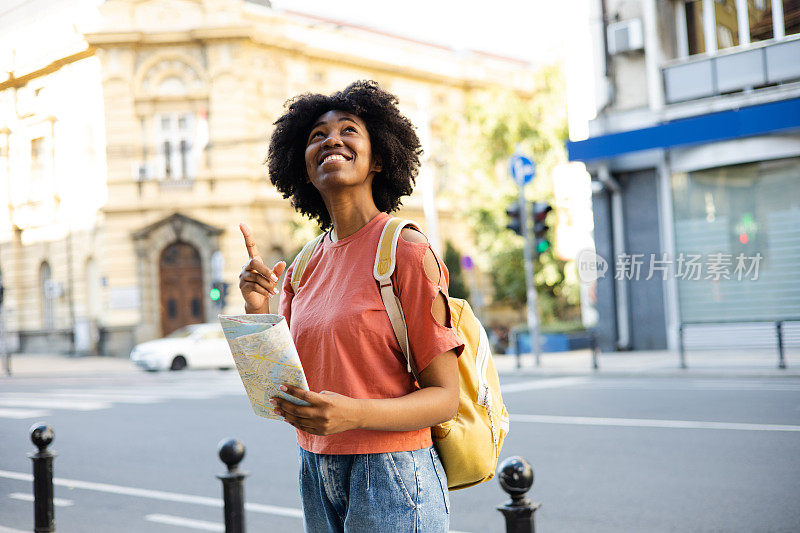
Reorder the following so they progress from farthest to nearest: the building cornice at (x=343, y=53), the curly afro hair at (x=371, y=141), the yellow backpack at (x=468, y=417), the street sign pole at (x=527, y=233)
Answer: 1. the building cornice at (x=343, y=53)
2. the street sign pole at (x=527, y=233)
3. the curly afro hair at (x=371, y=141)
4. the yellow backpack at (x=468, y=417)

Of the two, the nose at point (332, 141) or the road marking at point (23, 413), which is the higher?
the nose at point (332, 141)

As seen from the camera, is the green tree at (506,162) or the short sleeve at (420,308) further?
the green tree at (506,162)

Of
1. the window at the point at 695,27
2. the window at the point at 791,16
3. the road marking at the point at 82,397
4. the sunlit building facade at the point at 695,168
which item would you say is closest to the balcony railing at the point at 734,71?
the sunlit building facade at the point at 695,168

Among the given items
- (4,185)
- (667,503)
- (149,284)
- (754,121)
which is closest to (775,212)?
(754,121)

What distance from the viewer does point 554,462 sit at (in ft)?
25.0

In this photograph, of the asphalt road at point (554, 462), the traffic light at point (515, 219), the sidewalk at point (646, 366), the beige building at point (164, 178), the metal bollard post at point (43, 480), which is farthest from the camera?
the beige building at point (164, 178)

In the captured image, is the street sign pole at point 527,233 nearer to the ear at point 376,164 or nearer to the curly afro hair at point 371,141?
the curly afro hair at point 371,141

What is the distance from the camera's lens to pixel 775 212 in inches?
698

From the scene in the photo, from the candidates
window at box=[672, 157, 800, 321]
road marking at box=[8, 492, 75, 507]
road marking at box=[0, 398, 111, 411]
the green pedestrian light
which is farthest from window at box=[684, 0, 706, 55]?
road marking at box=[8, 492, 75, 507]

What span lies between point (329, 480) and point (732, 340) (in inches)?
662

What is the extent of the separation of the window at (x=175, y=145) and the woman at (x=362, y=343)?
2821 cm

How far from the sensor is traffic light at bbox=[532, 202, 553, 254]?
17656 millimetres

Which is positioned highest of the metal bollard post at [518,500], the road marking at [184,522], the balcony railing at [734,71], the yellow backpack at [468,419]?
the balcony railing at [734,71]

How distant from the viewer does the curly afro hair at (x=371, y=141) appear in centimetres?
233
